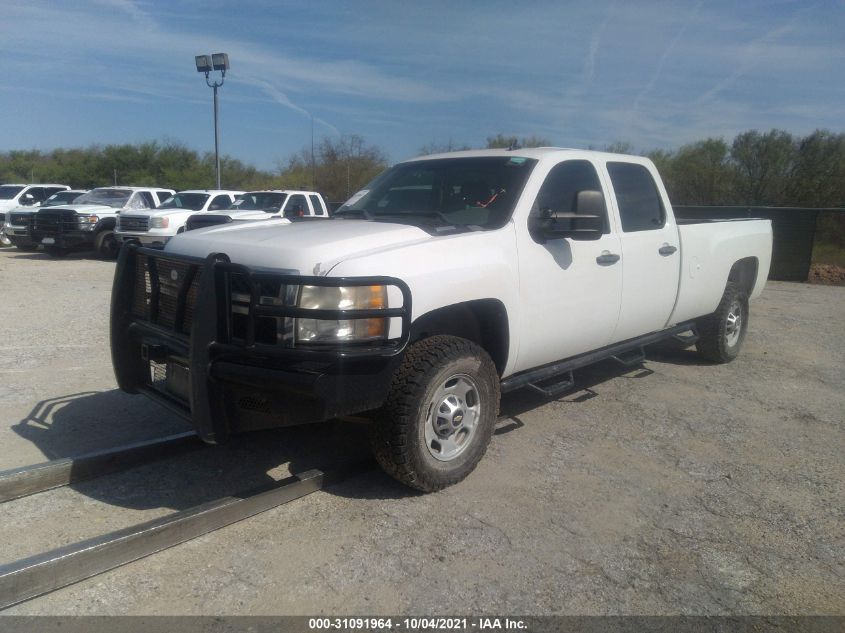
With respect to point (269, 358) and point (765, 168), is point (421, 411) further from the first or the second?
point (765, 168)

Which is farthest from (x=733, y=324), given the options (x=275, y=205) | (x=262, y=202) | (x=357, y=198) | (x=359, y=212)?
(x=262, y=202)

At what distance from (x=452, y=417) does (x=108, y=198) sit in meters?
18.7

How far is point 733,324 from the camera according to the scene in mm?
7469

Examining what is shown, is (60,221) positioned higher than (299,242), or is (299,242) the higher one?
(299,242)

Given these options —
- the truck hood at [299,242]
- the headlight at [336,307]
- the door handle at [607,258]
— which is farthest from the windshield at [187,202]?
the headlight at [336,307]

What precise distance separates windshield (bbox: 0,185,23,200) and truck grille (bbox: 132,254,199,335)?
24802 mm

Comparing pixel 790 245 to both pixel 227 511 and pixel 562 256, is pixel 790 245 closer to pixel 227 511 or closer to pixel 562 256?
pixel 562 256

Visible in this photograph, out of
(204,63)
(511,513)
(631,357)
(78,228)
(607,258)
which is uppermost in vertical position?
(204,63)

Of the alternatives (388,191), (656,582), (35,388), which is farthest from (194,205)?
(656,582)

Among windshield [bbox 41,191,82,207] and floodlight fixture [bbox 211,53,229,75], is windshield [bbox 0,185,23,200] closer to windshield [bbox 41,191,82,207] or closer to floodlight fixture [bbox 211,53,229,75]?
windshield [bbox 41,191,82,207]

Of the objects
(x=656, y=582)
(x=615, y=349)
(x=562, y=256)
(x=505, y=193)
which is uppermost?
(x=505, y=193)

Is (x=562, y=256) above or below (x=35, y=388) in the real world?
above

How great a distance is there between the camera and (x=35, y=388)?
238 inches

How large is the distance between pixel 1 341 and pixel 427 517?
6.40 metres
